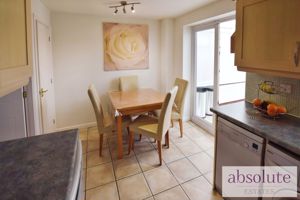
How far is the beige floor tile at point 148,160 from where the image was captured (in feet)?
8.02

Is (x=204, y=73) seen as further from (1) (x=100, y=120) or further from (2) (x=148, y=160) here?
(1) (x=100, y=120)

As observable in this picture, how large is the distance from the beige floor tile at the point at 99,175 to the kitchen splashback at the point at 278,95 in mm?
1881

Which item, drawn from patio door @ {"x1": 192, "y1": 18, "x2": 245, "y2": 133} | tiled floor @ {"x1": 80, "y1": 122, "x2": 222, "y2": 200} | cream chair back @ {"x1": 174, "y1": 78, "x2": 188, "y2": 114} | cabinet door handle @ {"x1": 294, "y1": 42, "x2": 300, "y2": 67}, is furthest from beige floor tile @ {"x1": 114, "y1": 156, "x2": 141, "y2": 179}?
cabinet door handle @ {"x1": 294, "y1": 42, "x2": 300, "y2": 67}

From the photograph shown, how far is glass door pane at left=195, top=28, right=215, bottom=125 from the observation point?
3.55m

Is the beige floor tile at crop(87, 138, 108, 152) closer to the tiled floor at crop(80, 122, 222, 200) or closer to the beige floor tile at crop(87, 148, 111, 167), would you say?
the tiled floor at crop(80, 122, 222, 200)

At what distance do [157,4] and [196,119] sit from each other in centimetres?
233

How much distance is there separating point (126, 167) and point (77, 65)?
2240mm

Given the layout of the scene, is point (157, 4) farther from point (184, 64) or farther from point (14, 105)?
point (14, 105)

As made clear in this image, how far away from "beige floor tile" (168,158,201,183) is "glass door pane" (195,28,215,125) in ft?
4.25

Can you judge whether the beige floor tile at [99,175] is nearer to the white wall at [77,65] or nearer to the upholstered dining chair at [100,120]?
the upholstered dining chair at [100,120]

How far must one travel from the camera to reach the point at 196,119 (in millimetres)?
3943

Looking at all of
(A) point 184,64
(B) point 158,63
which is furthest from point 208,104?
(B) point 158,63

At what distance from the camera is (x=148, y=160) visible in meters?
2.58

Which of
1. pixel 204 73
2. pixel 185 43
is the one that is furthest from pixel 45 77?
pixel 204 73
